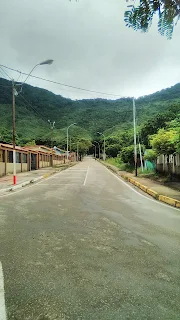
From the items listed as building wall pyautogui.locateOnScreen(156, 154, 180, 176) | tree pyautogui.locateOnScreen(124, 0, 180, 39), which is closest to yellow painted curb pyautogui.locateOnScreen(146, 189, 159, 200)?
building wall pyautogui.locateOnScreen(156, 154, 180, 176)

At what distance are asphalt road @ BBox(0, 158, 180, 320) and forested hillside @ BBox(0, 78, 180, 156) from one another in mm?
39016

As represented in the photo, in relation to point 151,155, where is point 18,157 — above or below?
below

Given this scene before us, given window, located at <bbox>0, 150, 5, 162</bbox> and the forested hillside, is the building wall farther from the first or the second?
the forested hillside

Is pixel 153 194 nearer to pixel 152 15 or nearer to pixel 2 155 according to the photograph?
pixel 152 15

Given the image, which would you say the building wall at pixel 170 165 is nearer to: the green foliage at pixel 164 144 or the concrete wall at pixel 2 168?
the green foliage at pixel 164 144

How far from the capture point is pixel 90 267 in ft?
13.7

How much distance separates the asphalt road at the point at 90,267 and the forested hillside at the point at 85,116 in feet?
128

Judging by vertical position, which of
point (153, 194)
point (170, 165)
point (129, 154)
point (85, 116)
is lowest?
point (153, 194)

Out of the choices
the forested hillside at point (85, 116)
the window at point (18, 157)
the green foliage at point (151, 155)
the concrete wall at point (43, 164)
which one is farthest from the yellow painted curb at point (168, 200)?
the concrete wall at point (43, 164)

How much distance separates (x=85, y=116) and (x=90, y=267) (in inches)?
3773

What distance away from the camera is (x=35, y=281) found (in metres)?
3.67

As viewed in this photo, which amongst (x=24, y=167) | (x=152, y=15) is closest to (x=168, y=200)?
(x=152, y=15)

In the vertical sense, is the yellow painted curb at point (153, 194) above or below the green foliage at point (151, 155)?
below

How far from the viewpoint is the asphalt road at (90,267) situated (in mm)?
3016
